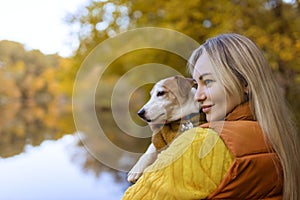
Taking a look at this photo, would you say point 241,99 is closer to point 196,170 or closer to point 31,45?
point 196,170

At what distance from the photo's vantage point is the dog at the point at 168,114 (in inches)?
44.6

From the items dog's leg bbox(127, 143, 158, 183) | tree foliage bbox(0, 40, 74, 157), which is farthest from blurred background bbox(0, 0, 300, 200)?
tree foliage bbox(0, 40, 74, 157)

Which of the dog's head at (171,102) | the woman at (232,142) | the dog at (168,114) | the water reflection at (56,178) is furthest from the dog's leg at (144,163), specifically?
the water reflection at (56,178)

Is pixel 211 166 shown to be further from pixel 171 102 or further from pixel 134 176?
pixel 171 102

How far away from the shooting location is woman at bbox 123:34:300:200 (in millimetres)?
674

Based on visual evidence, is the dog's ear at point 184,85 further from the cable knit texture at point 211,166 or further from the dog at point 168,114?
the cable knit texture at point 211,166

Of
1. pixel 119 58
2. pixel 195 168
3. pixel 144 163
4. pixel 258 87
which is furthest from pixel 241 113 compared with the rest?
pixel 119 58

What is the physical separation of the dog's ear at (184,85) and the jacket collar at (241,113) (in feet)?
1.78

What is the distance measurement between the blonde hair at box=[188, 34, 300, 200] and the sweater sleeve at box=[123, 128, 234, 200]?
0.36 feet

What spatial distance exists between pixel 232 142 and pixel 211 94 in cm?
12

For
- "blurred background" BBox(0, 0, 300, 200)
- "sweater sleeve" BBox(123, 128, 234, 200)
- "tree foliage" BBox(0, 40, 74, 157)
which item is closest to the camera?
"sweater sleeve" BBox(123, 128, 234, 200)

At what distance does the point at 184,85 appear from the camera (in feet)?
4.38

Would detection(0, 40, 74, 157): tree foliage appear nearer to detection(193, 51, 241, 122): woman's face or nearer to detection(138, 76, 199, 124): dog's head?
detection(138, 76, 199, 124): dog's head

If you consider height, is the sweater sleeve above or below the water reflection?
above
